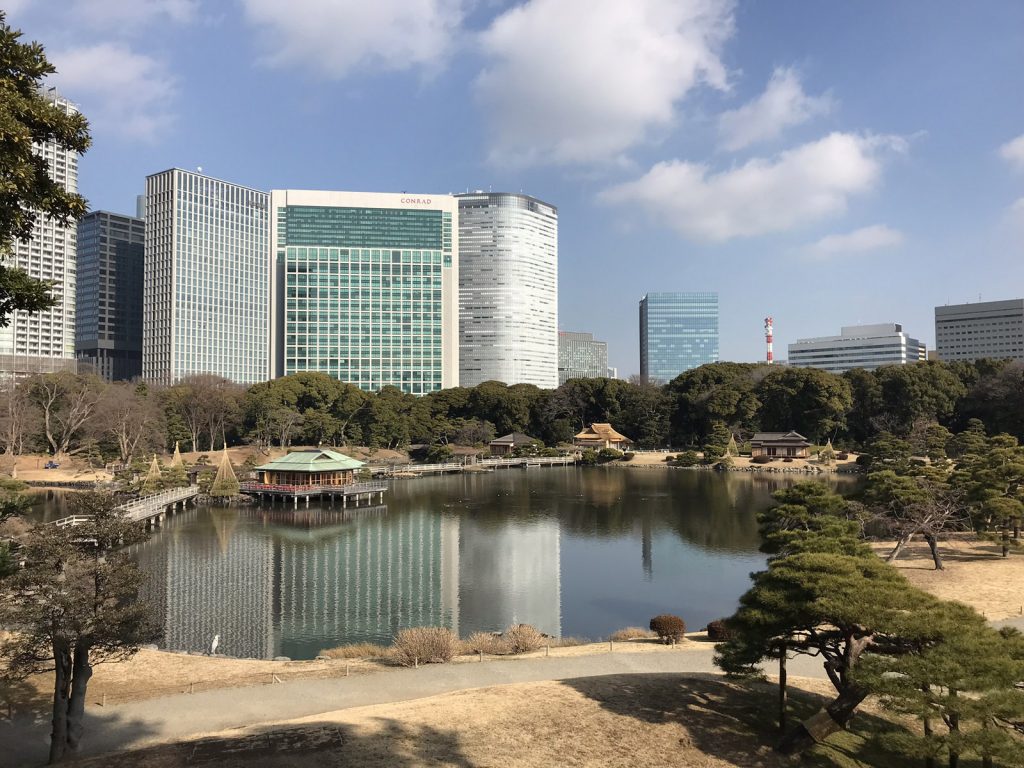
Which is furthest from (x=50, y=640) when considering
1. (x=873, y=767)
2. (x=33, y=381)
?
(x=33, y=381)

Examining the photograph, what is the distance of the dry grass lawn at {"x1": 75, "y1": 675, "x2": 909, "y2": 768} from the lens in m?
9.36

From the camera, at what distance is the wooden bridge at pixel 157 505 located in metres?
35.2

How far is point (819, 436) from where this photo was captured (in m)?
68.3

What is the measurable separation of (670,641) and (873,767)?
722cm

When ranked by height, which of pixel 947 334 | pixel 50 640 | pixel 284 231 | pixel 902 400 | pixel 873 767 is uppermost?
pixel 284 231

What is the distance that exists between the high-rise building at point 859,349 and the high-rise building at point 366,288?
3912 inches

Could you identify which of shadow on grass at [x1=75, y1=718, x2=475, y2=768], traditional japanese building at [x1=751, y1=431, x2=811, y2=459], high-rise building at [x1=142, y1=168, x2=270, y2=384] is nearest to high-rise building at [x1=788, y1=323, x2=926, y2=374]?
traditional japanese building at [x1=751, y1=431, x2=811, y2=459]

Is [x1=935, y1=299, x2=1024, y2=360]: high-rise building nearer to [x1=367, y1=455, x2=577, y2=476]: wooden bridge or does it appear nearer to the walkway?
[x1=367, y1=455, x2=577, y2=476]: wooden bridge

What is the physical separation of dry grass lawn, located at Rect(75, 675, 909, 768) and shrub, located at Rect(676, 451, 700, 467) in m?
55.8

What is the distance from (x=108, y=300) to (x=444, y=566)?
397 feet

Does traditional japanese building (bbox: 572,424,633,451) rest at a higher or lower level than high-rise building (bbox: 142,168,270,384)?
lower

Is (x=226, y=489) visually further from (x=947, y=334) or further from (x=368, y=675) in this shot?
(x=947, y=334)

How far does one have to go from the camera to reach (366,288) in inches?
4377

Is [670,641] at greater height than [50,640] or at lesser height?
lesser
